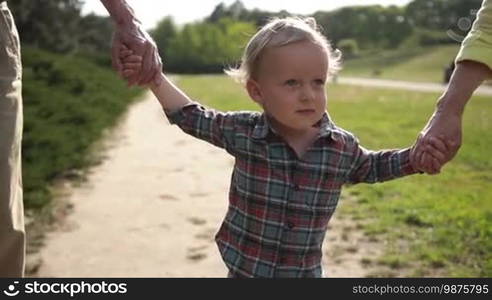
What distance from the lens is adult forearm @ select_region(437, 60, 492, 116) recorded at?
172 centimetres

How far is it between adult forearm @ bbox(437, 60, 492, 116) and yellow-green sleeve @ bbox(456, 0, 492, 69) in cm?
2

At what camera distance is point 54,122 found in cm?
910

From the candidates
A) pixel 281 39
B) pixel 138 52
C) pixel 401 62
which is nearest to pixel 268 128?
pixel 281 39

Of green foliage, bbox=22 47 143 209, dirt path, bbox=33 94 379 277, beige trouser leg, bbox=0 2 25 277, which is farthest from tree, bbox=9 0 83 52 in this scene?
beige trouser leg, bbox=0 2 25 277

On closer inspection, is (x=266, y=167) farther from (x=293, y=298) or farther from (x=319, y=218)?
(x=293, y=298)

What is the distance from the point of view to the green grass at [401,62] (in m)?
38.5

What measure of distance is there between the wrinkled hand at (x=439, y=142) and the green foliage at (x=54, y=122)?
14.6ft

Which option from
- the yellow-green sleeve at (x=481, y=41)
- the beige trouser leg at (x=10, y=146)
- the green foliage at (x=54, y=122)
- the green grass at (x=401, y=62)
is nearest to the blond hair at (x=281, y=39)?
the yellow-green sleeve at (x=481, y=41)

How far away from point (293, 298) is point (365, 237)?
314 centimetres

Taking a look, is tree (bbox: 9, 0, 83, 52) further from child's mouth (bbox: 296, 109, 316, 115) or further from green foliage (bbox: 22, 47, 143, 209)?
child's mouth (bbox: 296, 109, 316, 115)

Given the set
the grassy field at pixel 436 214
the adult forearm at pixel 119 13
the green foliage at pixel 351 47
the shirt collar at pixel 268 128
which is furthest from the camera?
the green foliage at pixel 351 47

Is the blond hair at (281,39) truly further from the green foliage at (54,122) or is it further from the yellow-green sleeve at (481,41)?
the green foliage at (54,122)

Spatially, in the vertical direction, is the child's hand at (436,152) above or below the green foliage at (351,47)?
above

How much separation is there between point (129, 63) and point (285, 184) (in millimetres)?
534
